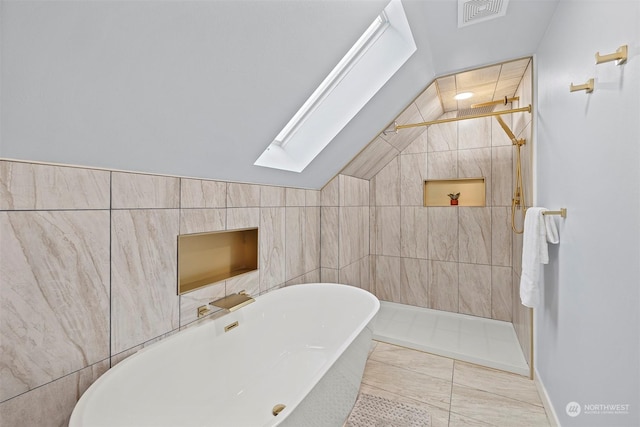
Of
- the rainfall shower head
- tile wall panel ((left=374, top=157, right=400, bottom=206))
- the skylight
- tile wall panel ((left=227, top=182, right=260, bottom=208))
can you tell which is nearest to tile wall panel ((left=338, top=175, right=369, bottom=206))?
tile wall panel ((left=374, top=157, right=400, bottom=206))

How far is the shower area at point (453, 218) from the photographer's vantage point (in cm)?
253

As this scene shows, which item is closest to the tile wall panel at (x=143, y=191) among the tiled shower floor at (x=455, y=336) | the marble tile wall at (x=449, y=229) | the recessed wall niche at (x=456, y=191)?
the tiled shower floor at (x=455, y=336)

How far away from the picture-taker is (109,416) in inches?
40.8

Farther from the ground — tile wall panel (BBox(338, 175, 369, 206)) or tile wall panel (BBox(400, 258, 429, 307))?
tile wall panel (BBox(338, 175, 369, 206))

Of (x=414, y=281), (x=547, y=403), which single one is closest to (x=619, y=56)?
(x=547, y=403)

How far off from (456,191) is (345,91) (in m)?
2.02

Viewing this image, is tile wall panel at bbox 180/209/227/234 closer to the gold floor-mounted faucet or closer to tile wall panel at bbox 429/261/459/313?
the gold floor-mounted faucet

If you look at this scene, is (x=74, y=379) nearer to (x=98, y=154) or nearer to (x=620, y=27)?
(x=98, y=154)

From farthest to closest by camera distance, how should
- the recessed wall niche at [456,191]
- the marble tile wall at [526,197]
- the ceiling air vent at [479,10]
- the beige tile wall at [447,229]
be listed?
1. the recessed wall niche at [456,191]
2. the beige tile wall at [447,229]
3. the marble tile wall at [526,197]
4. the ceiling air vent at [479,10]

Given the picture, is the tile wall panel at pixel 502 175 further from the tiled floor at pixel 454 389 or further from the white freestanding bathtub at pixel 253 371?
the white freestanding bathtub at pixel 253 371

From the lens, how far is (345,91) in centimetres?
212

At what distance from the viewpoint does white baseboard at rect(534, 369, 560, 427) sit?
157 cm

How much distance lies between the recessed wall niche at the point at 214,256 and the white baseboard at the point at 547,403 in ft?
6.97

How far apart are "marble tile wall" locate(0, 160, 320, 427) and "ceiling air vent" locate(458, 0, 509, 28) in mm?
1841
